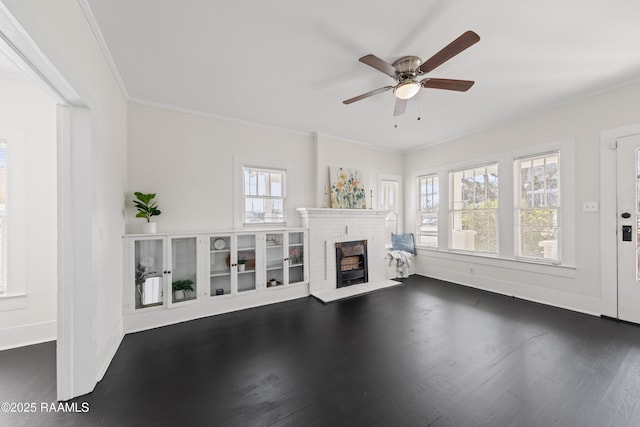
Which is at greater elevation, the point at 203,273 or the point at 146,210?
the point at 146,210

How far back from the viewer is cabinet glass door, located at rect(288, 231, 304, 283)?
4.09 meters

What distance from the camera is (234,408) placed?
168 cm

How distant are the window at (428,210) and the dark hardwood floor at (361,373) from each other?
7.29 ft

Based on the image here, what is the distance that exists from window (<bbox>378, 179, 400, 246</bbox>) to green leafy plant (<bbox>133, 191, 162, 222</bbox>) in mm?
4132

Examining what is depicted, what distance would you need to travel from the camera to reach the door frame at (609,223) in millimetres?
3000

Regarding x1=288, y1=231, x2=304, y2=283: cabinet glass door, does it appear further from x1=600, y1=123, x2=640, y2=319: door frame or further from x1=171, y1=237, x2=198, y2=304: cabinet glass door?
x1=600, y1=123, x2=640, y2=319: door frame

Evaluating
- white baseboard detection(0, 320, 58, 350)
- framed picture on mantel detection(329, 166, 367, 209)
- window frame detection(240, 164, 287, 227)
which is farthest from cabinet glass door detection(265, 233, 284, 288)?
white baseboard detection(0, 320, 58, 350)

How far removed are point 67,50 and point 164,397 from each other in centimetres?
238

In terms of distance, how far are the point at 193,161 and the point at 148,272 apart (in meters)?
1.55

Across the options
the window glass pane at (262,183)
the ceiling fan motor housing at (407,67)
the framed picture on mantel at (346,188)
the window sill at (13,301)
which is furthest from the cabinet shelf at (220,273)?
the ceiling fan motor housing at (407,67)

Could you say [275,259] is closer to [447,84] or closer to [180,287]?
[180,287]

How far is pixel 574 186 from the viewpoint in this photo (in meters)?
3.32

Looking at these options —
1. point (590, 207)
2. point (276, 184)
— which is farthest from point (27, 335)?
point (590, 207)

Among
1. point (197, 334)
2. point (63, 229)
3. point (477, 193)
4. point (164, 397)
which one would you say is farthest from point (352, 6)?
point (477, 193)
